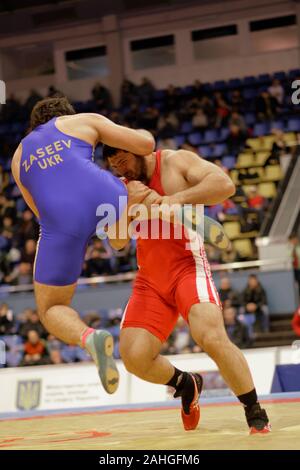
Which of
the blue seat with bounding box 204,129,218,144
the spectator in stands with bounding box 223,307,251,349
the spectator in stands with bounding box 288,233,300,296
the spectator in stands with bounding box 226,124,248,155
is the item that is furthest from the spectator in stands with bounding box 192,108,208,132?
the spectator in stands with bounding box 223,307,251,349

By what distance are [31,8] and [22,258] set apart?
8952 millimetres

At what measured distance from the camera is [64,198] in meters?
4.11

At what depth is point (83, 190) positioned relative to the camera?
4.13 meters

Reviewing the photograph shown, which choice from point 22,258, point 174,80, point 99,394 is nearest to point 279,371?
point 99,394

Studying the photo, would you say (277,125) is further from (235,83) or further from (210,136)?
(235,83)

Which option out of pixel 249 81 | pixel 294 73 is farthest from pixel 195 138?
pixel 294 73

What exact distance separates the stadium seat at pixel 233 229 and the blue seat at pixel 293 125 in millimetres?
3591

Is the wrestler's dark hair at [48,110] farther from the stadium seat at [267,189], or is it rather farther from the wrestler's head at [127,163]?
the stadium seat at [267,189]

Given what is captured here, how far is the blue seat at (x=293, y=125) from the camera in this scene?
16206mm

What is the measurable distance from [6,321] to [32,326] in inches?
26.1

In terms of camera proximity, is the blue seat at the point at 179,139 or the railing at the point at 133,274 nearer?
the railing at the point at 133,274

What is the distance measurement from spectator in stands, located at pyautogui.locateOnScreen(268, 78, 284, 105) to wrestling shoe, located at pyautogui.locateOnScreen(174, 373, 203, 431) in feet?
41.5

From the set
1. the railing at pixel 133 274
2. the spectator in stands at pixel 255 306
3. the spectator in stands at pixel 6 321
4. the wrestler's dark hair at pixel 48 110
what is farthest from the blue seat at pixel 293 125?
the wrestler's dark hair at pixel 48 110

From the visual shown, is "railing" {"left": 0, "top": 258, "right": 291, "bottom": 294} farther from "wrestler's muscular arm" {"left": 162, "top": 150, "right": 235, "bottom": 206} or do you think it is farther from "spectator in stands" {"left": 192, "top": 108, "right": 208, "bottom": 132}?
"wrestler's muscular arm" {"left": 162, "top": 150, "right": 235, "bottom": 206}
